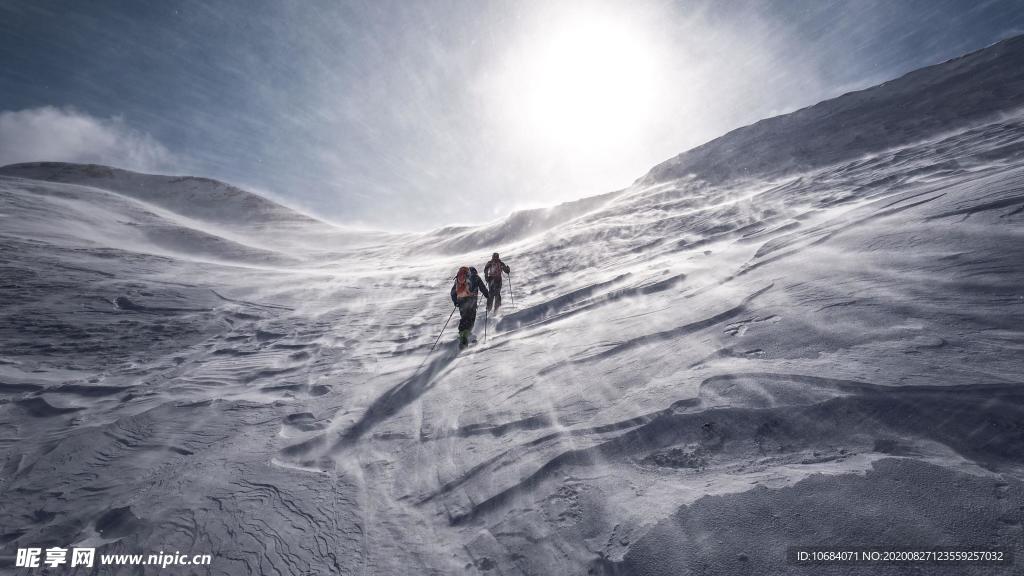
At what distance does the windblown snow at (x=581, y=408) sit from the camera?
2.42 metres

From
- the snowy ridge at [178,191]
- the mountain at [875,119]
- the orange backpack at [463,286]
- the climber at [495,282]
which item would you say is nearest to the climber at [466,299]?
the orange backpack at [463,286]

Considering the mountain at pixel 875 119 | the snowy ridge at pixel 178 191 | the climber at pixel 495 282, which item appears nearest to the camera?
the climber at pixel 495 282

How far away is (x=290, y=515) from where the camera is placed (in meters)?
3.39

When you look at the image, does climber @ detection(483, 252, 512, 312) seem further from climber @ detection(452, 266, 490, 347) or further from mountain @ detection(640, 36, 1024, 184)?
mountain @ detection(640, 36, 1024, 184)

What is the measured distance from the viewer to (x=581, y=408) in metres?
4.09

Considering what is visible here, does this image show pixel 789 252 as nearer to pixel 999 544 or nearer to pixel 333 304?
pixel 999 544

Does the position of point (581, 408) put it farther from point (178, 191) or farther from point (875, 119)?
point (178, 191)

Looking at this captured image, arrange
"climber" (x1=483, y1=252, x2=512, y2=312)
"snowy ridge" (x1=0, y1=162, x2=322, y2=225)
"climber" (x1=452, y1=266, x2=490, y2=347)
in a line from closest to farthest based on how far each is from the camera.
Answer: "climber" (x1=452, y1=266, x2=490, y2=347) → "climber" (x1=483, y1=252, x2=512, y2=312) → "snowy ridge" (x1=0, y1=162, x2=322, y2=225)

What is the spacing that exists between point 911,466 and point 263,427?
6.17m

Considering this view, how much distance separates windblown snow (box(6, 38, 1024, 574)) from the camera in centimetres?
242

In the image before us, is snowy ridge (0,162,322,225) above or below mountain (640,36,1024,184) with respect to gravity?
above

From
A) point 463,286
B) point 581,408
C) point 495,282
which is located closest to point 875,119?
point 495,282

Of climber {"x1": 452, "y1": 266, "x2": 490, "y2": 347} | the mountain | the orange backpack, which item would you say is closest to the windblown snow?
climber {"x1": 452, "y1": 266, "x2": 490, "y2": 347}

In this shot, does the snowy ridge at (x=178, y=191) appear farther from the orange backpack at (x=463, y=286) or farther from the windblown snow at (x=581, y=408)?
the orange backpack at (x=463, y=286)
